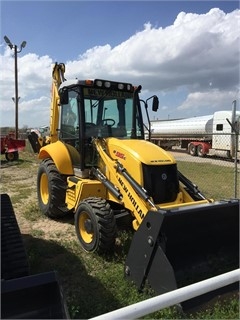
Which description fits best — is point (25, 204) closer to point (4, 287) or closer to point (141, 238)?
point (141, 238)

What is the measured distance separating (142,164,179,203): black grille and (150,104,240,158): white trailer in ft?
43.6

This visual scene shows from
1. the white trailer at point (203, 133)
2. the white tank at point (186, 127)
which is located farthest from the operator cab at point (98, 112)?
the white tank at point (186, 127)

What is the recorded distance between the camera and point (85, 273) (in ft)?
16.0

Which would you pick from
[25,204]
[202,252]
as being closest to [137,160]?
[202,252]

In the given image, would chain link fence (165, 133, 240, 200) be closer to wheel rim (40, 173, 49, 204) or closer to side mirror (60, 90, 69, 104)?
side mirror (60, 90, 69, 104)

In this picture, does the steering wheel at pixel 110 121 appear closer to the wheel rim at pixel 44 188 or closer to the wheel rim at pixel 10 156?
the wheel rim at pixel 44 188

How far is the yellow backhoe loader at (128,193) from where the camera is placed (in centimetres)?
429

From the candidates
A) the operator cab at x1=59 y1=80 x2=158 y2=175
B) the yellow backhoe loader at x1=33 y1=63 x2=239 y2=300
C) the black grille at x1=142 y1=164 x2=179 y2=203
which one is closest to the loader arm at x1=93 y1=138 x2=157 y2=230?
the yellow backhoe loader at x1=33 y1=63 x2=239 y2=300

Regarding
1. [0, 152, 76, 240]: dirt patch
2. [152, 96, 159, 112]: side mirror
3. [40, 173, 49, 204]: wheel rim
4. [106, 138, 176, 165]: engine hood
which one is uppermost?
[152, 96, 159, 112]: side mirror

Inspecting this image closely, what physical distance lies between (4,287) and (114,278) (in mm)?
2275

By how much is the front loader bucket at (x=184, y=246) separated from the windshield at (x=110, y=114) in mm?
2620

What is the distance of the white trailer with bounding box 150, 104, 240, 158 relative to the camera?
72.3 feet

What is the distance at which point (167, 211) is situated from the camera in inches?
168

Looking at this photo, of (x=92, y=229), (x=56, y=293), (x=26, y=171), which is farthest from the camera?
(x=26, y=171)
